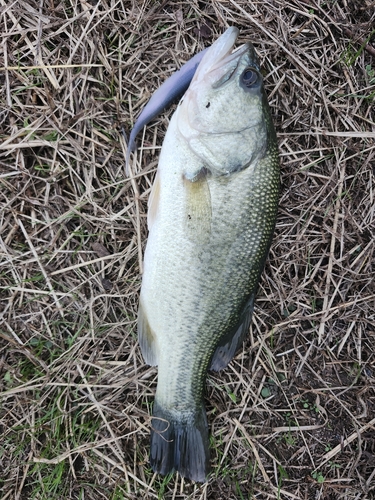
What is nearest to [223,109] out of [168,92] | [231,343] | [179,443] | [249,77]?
[249,77]

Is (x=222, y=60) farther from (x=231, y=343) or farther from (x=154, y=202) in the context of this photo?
(x=231, y=343)

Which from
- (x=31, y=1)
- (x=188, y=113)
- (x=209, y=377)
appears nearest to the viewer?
(x=188, y=113)

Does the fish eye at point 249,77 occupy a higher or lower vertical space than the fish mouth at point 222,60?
lower

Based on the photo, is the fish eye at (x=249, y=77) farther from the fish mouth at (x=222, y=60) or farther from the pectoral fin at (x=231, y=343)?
the pectoral fin at (x=231, y=343)

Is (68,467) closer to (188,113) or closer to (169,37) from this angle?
(188,113)

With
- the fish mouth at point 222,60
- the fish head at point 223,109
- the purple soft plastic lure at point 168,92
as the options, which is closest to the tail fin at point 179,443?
the fish head at point 223,109

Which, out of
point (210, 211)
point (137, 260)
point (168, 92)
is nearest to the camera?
point (210, 211)

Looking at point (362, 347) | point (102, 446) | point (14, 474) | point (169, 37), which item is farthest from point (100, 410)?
point (169, 37)
